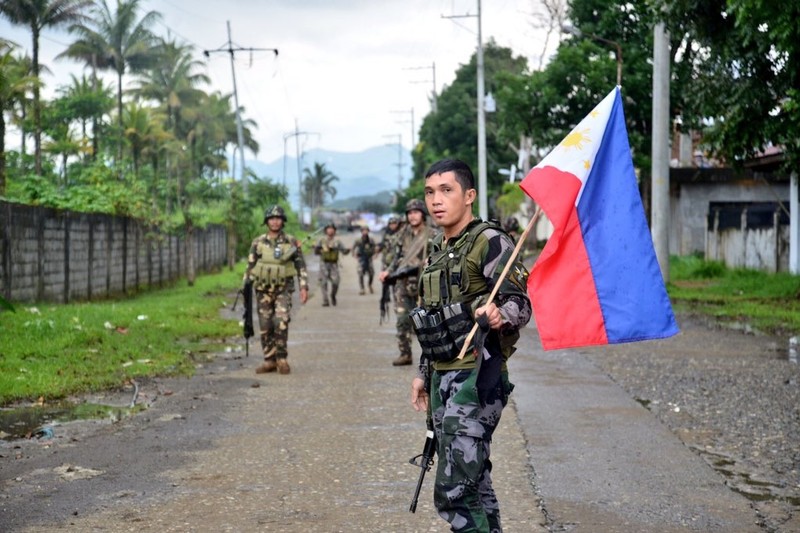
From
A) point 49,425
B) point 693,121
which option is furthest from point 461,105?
point 49,425

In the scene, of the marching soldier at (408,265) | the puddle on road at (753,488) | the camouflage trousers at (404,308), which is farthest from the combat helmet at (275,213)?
the puddle on road at (753,488)

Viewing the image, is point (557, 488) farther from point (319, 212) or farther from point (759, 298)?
point (319, 212)

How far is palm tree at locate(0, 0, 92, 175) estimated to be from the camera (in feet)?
147

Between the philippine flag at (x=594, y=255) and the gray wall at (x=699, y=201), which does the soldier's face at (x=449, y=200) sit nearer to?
the philippine flag at (x=594, y=255)

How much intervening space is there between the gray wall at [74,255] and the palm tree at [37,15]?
20012mm

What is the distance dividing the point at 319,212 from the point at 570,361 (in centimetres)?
9876

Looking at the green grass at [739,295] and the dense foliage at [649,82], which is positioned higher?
the dense foliage at [649,82]

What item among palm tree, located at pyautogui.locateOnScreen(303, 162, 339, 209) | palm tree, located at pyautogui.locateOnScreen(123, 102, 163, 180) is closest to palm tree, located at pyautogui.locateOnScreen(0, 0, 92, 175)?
palm tree, located at pyautogui.locateOnScreen(123, 102, 163, 180)

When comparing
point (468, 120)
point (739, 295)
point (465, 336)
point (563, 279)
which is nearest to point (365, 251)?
point (739, 295)

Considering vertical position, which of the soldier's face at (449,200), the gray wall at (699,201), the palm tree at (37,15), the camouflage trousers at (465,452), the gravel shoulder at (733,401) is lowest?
Result: the gravel shoulder at (733,401)

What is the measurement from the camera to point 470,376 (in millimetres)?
4562

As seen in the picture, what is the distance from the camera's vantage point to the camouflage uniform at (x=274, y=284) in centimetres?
1201

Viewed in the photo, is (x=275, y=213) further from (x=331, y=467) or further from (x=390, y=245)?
(x=331, y=467)

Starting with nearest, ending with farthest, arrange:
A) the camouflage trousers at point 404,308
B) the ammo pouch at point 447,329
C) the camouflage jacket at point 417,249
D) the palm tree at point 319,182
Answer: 1. the ammo pouch at point 447,329
2. the camouflage jacket at point 417,249
3. the camouflage trousers at point 404,308
4. the palm tree at point 319,182
